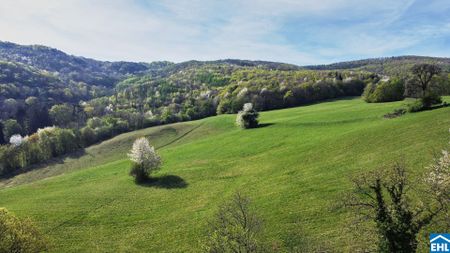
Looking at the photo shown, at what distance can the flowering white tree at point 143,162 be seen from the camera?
67.6 meters

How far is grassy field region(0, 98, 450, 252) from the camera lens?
39.4 m

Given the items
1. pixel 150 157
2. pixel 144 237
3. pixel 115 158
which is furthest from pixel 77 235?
pixel 115 158

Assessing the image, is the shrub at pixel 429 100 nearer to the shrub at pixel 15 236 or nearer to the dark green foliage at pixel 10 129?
the shrub at pixel 15 236

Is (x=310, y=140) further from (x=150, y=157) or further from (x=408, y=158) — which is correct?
(x=150, y=157)

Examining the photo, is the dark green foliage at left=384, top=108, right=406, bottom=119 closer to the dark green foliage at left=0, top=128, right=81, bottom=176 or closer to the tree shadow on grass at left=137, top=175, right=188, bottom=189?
the tree shadow on grass at left=137, top=175, right=188, bottom=189

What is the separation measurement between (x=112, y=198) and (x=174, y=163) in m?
20.8

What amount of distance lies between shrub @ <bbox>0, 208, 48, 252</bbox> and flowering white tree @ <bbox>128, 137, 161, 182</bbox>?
108 feet

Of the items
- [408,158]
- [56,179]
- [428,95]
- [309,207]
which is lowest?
[56,179]

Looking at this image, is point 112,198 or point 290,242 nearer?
point 290,242

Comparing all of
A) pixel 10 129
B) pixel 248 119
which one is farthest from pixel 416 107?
pixel 10 129

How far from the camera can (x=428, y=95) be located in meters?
75.7

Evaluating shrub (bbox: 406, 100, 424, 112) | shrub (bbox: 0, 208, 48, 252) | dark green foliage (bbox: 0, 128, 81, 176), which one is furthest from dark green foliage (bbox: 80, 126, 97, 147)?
shrub (bbox: 406, 100, 424, 112)

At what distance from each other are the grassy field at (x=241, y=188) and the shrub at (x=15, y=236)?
296 inches

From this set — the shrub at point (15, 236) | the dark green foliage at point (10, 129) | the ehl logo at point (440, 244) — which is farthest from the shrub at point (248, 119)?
the dark green foliage at point (10, 129)
